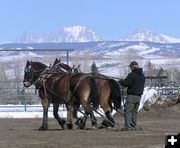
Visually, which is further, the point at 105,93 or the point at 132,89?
the point at 105,93

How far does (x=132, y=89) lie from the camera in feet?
59.4

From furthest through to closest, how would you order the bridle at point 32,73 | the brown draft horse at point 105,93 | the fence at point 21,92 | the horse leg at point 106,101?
the fence at point 21,92, the bridle at point 32,73, the horse leg at point 106,101, the brown draft horse at point 105,93

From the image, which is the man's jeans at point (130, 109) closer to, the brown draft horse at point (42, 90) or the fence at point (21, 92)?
the brown draft horse at point (42, 90)

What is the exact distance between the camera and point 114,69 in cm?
13300

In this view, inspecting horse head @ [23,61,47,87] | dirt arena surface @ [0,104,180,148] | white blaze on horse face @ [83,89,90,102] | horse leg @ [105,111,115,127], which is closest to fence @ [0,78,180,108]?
horse head @ [23,61,47,87]

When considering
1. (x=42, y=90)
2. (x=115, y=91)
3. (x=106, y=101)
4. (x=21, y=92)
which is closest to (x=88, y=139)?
(x=106, y=101)

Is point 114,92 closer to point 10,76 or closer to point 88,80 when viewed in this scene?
point 88,80

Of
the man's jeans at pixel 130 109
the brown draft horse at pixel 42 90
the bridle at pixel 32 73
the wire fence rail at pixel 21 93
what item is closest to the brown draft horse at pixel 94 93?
the brown draft horse at pixel 42 90

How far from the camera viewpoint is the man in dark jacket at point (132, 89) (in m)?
18.0

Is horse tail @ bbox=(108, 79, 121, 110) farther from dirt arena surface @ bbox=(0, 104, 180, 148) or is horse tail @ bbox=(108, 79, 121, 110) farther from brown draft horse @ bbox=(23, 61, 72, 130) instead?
brown draft horse @ bbox=(23, 61, 72, 130)

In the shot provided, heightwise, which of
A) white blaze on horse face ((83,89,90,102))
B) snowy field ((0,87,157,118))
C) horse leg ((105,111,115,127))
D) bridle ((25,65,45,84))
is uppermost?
bridle ((25,65,45,84))

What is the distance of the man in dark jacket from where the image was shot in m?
18.0

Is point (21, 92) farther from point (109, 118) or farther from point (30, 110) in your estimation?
point (109, 118)

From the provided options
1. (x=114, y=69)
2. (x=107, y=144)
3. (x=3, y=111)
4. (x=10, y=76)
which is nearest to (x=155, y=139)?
(x=107, y=144)
